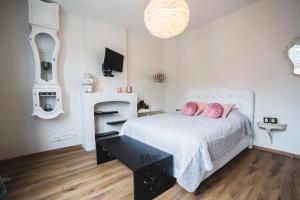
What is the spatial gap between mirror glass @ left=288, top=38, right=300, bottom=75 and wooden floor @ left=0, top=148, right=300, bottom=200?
1525mm

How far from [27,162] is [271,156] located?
4192mm

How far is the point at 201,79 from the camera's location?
3.97 metres

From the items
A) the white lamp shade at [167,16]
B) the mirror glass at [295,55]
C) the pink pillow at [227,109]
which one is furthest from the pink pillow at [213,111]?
the white lamp shade at [167,16]

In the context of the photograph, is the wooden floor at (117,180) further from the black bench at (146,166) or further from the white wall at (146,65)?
the white wall at (146,65)

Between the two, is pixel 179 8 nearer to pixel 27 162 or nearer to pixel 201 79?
pixel 201 79

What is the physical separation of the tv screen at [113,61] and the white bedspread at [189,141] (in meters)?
1.56

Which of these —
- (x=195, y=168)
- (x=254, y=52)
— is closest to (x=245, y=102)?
(x=254, y=52)

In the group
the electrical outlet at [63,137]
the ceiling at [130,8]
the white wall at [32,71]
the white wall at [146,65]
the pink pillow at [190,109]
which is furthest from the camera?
the white wall at [146,65]

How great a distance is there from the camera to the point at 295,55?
8.46 feet

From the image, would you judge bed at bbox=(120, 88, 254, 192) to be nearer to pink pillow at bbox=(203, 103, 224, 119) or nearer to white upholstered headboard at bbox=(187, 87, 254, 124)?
white upholstered headboard at bbox=(187, 87, 254, 124)

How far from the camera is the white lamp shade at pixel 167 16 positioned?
70.5 inches

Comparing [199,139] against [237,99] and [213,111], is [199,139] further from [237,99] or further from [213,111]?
[237,99]

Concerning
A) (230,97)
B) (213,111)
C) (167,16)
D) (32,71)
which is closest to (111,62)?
(32,71)

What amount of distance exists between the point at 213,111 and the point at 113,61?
7.94 feet
